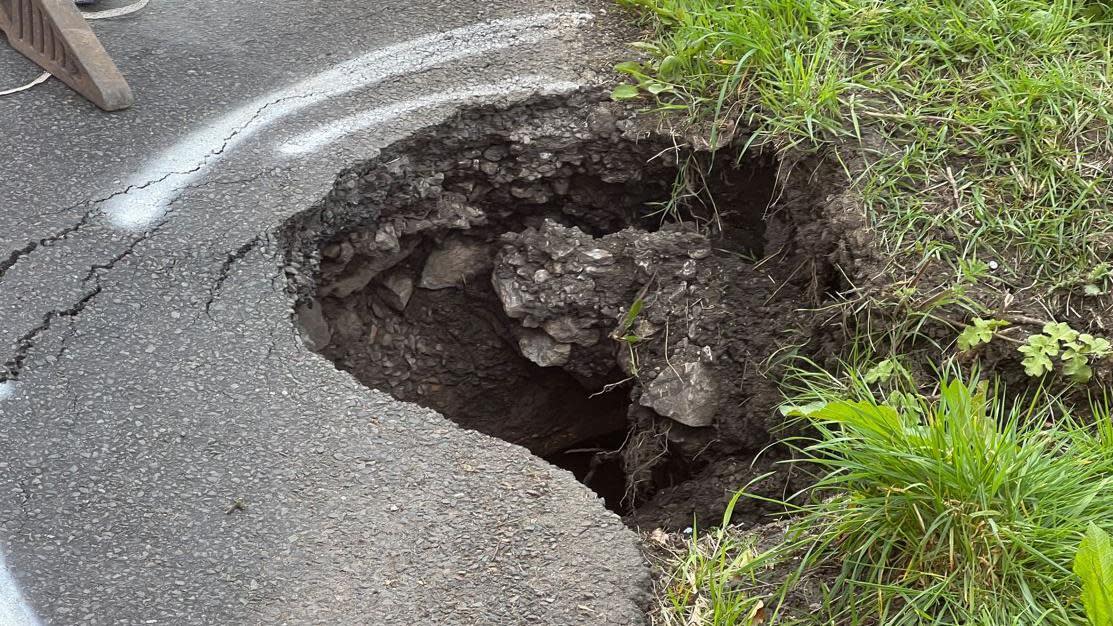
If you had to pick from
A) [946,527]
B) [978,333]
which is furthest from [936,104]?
[946,527]

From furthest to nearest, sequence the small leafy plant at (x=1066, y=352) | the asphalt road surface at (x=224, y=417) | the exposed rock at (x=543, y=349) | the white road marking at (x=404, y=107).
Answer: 1. the exposed rock at (x=543, y=349)
2. the white road marking at (x=404, y=107)
3. the small leafy plant at (x=1066, y=352)
4. the asphalt road surface at (x=224, y=417)

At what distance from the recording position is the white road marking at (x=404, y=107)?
319cm

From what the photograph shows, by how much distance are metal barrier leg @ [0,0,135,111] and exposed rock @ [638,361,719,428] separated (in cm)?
206

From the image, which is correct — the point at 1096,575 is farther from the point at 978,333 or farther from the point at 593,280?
the point at 593,280

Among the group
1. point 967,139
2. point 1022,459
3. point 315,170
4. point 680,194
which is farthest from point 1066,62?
point 315,170

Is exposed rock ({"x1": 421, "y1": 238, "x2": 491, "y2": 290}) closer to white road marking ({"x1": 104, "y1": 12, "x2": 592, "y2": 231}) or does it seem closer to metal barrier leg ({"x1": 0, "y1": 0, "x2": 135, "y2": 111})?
white road marking ({"x1": 104, "y1": 12, "x2": 592, "y2": 231})

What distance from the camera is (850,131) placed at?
3.01 m

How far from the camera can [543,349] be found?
336 cm

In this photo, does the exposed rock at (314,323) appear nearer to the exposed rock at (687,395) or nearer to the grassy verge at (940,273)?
the exposed rock at (687,395)

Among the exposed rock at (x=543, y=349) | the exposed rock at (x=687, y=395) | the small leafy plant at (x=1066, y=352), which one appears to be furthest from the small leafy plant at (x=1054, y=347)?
the exposed rock at (x=543, y=349)

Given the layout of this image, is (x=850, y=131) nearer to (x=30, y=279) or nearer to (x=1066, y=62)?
(x=1066, y=62)

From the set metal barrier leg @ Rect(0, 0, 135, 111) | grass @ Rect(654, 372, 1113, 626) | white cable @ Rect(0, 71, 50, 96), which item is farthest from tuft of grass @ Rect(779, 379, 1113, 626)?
white cable @ Rect(0, 71, 50, 96)

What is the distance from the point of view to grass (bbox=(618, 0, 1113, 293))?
2.76m

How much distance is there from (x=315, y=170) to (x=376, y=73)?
25.3 inches
